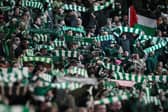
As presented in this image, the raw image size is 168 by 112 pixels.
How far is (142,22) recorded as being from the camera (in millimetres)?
30703

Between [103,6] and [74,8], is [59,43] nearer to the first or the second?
[74,8]

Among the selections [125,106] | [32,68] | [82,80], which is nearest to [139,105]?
[125,106]

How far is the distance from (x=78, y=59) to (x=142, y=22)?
640cm

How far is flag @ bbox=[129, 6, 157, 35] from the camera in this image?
30188 millimetres

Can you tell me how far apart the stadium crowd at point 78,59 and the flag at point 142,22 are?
1.05 feet

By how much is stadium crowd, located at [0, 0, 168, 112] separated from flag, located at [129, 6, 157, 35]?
321 mm

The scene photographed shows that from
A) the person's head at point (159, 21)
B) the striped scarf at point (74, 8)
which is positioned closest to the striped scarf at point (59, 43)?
the striped scarf at point (74, 8)

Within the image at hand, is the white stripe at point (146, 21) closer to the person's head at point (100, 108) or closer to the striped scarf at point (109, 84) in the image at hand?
the striped scarf at point (109, 84)

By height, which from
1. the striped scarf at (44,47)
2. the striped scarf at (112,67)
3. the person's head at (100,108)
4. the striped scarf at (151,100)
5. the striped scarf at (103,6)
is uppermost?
the person's head at (100,108)

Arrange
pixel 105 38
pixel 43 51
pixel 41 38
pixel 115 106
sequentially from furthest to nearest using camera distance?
pixel 105 38 → pixel 41 38 → pixel 43 51 → pixel 115 106

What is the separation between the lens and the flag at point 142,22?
1188 inches

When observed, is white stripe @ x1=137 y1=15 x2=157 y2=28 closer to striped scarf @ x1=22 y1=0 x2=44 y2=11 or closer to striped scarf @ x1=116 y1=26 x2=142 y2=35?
striped scarf @ x1=116 y1=26 x2=142 y2=35

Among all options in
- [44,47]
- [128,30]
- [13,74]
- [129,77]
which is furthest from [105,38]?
[13,74]

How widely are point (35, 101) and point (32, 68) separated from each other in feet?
16.2
